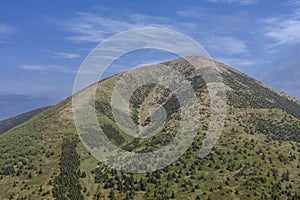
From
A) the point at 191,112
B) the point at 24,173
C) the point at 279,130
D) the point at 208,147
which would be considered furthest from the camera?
the point at 191,112

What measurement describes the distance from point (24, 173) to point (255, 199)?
93.9 metres

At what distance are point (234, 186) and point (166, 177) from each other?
26419 mm

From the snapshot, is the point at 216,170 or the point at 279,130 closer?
the point at 216,170

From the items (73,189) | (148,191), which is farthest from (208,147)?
(73,189)

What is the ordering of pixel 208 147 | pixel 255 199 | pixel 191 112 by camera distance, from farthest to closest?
pixel 191 112, pixel 208 147, pixel 255 199

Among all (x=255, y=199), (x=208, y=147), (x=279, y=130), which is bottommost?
(x=255, y=199)

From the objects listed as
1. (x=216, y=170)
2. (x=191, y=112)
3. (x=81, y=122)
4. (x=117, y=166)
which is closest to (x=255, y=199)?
(x=216, y=170)

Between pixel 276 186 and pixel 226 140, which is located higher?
pixel 226 140

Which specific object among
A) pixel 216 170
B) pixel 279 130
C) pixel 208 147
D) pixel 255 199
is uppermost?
pixel 279 130

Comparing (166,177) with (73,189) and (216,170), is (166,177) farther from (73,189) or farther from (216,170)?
(73,189)

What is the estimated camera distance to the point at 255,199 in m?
111

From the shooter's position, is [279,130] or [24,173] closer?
[24,173]

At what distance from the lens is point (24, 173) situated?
461ft

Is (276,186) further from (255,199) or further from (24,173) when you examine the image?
(24,173)
